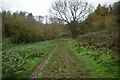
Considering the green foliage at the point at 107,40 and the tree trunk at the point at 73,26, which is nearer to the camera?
the green foliage at the point at 107,40

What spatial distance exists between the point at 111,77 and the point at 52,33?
55.9 metres

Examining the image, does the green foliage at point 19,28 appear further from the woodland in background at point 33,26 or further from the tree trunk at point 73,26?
the tree trunk at point 73,26

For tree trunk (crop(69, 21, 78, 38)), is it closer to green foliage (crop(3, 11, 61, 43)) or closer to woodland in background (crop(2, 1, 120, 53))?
woodland in background (crop(2, 1, 120, 53))

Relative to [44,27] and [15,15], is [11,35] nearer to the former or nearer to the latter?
[15,15]

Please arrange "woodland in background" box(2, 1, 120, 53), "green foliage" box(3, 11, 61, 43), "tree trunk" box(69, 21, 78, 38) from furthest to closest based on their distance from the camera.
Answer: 1. "tree trunk" box(69, 21, 78, 38)
2. "green foliage" box(3, 11, 61, 43)
3. "woodland in background" box(2, 1, 120, 53)

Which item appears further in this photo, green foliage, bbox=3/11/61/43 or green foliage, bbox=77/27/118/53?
green foliage, bbox=3/11/61/43

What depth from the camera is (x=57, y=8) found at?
5509cm

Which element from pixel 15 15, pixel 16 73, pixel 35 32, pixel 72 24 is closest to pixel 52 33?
pixel 72 24

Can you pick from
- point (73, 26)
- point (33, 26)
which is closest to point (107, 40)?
point (33, 26)

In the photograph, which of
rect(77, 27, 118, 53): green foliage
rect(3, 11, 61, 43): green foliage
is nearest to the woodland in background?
rect(3, 11, 61, 43): green foliage

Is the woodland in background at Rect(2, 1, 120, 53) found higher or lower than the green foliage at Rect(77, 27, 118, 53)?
higher

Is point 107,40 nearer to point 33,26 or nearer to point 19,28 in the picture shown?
point 19,28

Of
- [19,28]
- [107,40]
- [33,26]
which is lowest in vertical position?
[107,40]

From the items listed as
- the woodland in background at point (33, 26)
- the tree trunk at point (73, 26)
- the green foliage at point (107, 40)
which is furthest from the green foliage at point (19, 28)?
the green foliage at point (107, 40)
